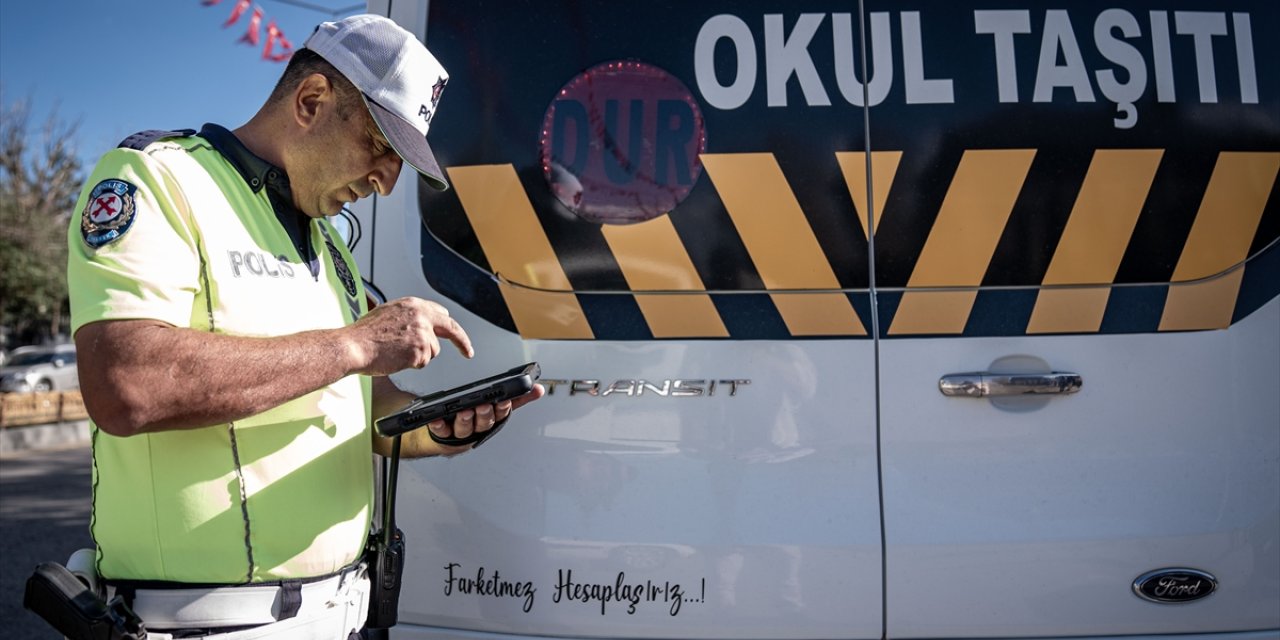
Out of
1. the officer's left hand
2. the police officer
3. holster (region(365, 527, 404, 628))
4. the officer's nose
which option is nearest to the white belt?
the police officer

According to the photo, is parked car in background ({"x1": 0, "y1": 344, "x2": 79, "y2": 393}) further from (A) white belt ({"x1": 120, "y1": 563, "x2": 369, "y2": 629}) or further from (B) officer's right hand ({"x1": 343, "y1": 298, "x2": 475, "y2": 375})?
(B) officer's right hand ({"x1": 343, "y1": 298, "x2": 475, "y2": 375})

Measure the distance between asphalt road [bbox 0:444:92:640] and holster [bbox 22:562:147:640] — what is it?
3418mm

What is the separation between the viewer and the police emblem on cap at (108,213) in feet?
4.26

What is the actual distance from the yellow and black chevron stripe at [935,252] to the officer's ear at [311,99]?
49 cm

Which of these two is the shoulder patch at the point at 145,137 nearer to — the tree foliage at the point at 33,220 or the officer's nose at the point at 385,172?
the officer's nose at the point at 385,172

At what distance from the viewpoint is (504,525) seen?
1.85m

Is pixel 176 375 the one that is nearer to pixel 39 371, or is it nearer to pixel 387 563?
pixel 387 563

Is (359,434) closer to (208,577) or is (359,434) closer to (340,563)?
(340,563)

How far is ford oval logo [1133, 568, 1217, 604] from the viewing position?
1.78 m

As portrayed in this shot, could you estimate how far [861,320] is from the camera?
5.95ft

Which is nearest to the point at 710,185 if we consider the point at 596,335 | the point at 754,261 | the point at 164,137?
the point at 754,261

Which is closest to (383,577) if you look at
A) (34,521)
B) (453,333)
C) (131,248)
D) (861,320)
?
(453,333)

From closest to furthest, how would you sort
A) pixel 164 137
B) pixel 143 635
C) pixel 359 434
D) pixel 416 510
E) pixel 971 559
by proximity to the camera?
pixel 143 635 → pixel 164 137 → pixel 359 434 → pixel 971 559 → pixel 416 510

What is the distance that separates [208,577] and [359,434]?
33 cm
